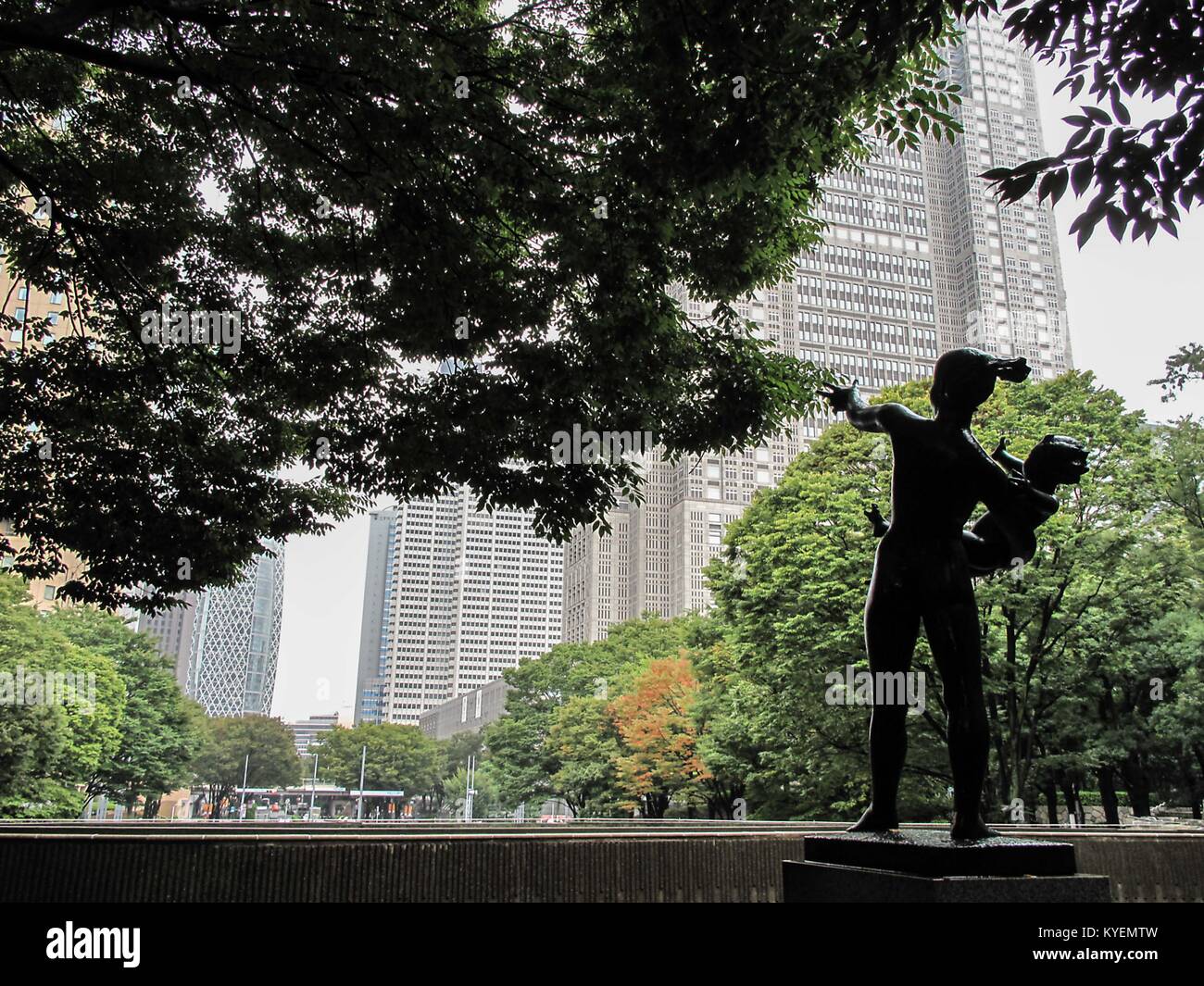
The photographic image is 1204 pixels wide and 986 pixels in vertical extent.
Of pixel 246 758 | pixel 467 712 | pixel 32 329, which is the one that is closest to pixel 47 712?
pixel 32 329

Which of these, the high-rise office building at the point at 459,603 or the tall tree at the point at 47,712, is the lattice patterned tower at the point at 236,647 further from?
the tall tree at the point at 47,712

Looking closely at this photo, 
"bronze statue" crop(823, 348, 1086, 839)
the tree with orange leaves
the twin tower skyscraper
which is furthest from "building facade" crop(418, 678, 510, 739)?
"bronze statue" crop(823, 348, 1086, 839)

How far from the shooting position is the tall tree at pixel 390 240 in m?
7.58

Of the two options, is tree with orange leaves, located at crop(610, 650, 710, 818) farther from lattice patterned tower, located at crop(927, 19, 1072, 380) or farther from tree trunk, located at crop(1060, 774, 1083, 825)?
lattice patterned tower, located at crop(927, 19, 1072, 380)

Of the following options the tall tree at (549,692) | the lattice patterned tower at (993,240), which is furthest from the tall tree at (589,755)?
the lattice patterned tower at (993,240)

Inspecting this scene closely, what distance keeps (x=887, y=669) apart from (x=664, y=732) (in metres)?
30.1

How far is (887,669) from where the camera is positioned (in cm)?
579

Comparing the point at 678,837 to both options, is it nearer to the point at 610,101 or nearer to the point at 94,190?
the point at 610,101

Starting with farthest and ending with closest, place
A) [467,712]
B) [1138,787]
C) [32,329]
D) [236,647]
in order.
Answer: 1. [236,647]
2. [467,712]
3. [1138,787]
4. [32,329]

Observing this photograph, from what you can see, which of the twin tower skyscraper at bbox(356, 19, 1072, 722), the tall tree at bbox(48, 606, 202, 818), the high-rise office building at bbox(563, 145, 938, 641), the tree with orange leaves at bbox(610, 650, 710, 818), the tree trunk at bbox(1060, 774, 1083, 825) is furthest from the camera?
the twin tower skyscraper at bbox(356, 19, 1072, 722)

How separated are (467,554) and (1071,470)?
150029 mm

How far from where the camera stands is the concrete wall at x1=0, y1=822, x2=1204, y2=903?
9820 mm

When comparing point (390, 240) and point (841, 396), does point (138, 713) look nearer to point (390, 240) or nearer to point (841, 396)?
point (390, 240)

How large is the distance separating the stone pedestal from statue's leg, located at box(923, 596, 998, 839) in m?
0.37
